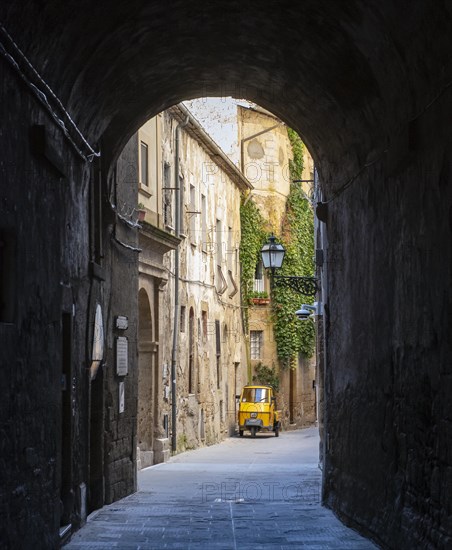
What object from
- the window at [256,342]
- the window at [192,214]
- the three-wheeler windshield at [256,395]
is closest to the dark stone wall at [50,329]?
the window at [192,214]

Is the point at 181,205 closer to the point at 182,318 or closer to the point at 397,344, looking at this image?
the point at 182,318

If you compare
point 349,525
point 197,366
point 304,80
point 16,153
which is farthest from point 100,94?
point 197,366

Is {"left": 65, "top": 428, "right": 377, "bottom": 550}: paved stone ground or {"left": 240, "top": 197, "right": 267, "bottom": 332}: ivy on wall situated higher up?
{"left": 240, "top": 197, "right": 267, "bottom": 332}: ivy on wall

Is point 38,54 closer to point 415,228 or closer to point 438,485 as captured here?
point 415,228

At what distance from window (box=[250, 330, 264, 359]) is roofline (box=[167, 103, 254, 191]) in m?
5.30

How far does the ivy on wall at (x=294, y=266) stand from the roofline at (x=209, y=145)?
2.31 metres

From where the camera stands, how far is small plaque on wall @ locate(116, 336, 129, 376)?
13.6m

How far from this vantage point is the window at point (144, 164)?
2109 centimetres

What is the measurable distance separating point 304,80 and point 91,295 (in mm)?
3108

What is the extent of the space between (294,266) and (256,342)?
318 cm

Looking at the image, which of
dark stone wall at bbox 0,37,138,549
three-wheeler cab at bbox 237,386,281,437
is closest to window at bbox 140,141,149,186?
dark stone wall at bbox 0,37,138,549

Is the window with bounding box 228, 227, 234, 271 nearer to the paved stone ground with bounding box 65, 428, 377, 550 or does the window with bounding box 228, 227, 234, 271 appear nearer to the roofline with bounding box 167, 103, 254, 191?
the roofline with bounding box 167, 103, 254, 191

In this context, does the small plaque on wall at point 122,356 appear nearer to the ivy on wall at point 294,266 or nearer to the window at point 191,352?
the window at point 191,352

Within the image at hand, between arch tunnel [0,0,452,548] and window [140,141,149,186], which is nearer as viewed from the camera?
arch tunnel [0,0,452,548]
